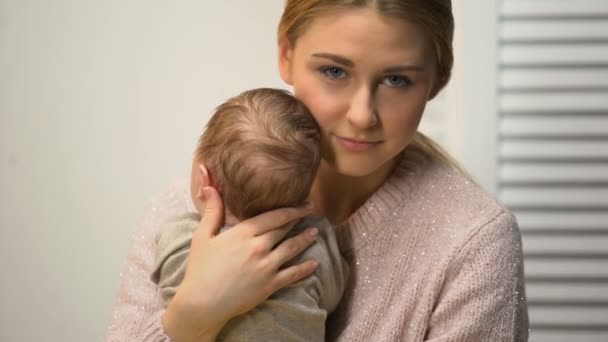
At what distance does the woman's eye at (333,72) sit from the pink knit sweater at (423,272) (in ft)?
0.75

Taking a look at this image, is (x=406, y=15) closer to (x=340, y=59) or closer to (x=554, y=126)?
(x=340, y=59)

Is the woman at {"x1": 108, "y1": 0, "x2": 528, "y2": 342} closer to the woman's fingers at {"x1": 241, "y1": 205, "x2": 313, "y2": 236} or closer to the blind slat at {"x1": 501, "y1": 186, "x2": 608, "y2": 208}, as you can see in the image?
the woman's fingers at {"x1": 241, "y1": 205, "x2": 313, "y2": 236}

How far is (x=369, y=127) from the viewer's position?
1.16 m

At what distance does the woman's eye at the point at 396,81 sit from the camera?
45.8 inches

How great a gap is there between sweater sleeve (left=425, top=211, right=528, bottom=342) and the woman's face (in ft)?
0.59

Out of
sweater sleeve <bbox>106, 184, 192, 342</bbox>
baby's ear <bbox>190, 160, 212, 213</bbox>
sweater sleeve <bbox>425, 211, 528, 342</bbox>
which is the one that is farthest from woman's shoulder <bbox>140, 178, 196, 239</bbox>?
sweater sleeve <bbox>425, 211, 528, 342</bbox>

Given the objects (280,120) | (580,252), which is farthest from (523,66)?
(280,120)

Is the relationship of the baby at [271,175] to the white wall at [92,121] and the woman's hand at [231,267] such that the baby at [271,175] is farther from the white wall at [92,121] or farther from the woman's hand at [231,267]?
the white wall at [92,121]

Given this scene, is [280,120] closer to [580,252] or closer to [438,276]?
[438,276]

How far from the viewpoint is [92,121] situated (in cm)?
193

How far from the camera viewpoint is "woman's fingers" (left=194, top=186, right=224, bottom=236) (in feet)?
3.71

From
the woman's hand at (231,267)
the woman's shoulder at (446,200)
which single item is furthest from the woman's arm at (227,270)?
the woman's shoulder at (446,200)

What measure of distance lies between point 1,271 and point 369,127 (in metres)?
1.17

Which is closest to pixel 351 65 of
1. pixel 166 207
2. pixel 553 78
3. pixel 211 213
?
pixel 211 213
